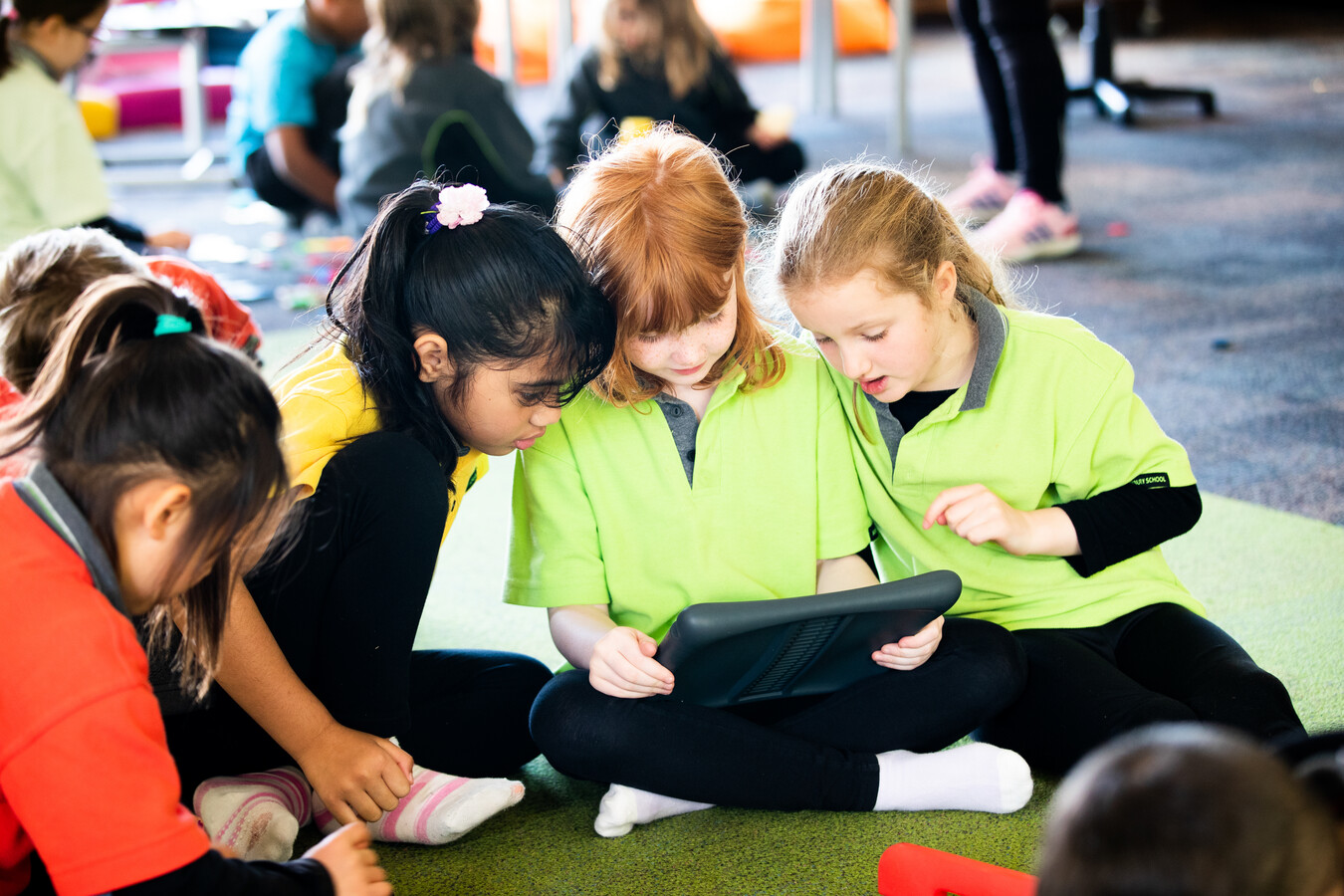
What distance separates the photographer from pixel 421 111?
247cm

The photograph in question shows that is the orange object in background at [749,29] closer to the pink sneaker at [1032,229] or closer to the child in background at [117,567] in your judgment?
the pink sneaker at [1032,229]

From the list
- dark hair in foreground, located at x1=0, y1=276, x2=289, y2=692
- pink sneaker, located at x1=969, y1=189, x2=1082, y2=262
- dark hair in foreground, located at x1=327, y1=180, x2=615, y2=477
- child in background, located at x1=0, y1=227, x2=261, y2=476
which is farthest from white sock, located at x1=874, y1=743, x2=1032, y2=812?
pink sneaker, located at x1=969, y1=189, x2=1082, y2=262

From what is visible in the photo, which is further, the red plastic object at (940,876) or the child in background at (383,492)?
the child in background at (383,492)

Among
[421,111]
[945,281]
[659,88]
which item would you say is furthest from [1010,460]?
[659,88]

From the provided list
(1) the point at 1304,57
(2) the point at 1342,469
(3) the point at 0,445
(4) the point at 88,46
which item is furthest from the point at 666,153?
(1) the point at 1304,57

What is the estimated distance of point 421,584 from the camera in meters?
0.92

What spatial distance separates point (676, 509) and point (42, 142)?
4.90 ft

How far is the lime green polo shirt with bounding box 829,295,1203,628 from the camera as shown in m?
1.01

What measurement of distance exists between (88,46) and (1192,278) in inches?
80.9

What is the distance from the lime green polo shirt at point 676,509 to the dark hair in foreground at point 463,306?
0.29 feet

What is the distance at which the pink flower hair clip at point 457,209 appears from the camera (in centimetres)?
91

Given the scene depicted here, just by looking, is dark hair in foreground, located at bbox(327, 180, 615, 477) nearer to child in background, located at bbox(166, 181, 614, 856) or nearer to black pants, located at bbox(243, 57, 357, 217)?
child in background, located at bbox(166, 181, 614, 856)

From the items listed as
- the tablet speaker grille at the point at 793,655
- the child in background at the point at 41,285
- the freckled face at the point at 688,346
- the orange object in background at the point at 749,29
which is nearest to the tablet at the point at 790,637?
the tablet speaker grille at the point at 793,655

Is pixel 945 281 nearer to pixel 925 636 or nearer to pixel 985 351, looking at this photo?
pixel 985 351
